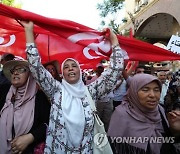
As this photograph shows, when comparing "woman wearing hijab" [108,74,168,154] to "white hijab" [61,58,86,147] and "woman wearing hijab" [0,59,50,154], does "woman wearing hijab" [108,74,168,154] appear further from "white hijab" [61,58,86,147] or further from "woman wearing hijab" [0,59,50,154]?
"woman wearing hijab" [0,59,50,154]

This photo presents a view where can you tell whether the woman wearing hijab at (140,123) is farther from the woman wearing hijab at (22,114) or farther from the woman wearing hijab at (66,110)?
the woman wearing hijab at (22,114)

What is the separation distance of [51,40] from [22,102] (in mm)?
1252

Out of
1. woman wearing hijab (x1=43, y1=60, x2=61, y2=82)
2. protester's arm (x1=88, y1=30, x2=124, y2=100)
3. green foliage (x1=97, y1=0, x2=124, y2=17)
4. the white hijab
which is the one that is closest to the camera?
the white hijab

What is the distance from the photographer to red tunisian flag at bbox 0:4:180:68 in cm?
288

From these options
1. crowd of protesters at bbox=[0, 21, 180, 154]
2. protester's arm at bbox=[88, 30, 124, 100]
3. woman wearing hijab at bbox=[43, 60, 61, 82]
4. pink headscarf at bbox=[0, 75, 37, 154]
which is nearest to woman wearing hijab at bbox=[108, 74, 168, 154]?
crowd of protesters at bbox=[0, 21, 180, 154]

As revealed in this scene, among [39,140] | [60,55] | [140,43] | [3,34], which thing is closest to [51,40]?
[60,55]

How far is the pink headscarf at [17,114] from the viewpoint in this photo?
2557 millimetres

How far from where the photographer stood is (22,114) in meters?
2.58

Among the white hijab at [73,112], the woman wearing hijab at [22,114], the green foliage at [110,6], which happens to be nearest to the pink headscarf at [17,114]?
the woman wearing hijab at [22,114]

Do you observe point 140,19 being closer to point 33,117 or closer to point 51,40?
point 51,40

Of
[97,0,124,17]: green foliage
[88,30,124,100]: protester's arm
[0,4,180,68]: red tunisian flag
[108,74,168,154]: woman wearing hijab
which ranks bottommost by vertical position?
[108,74,168,154]: woman wearing hijab

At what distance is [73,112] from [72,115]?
29 mm

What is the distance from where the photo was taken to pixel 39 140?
261 centimetres

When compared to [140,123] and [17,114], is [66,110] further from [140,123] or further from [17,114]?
[140,123]
